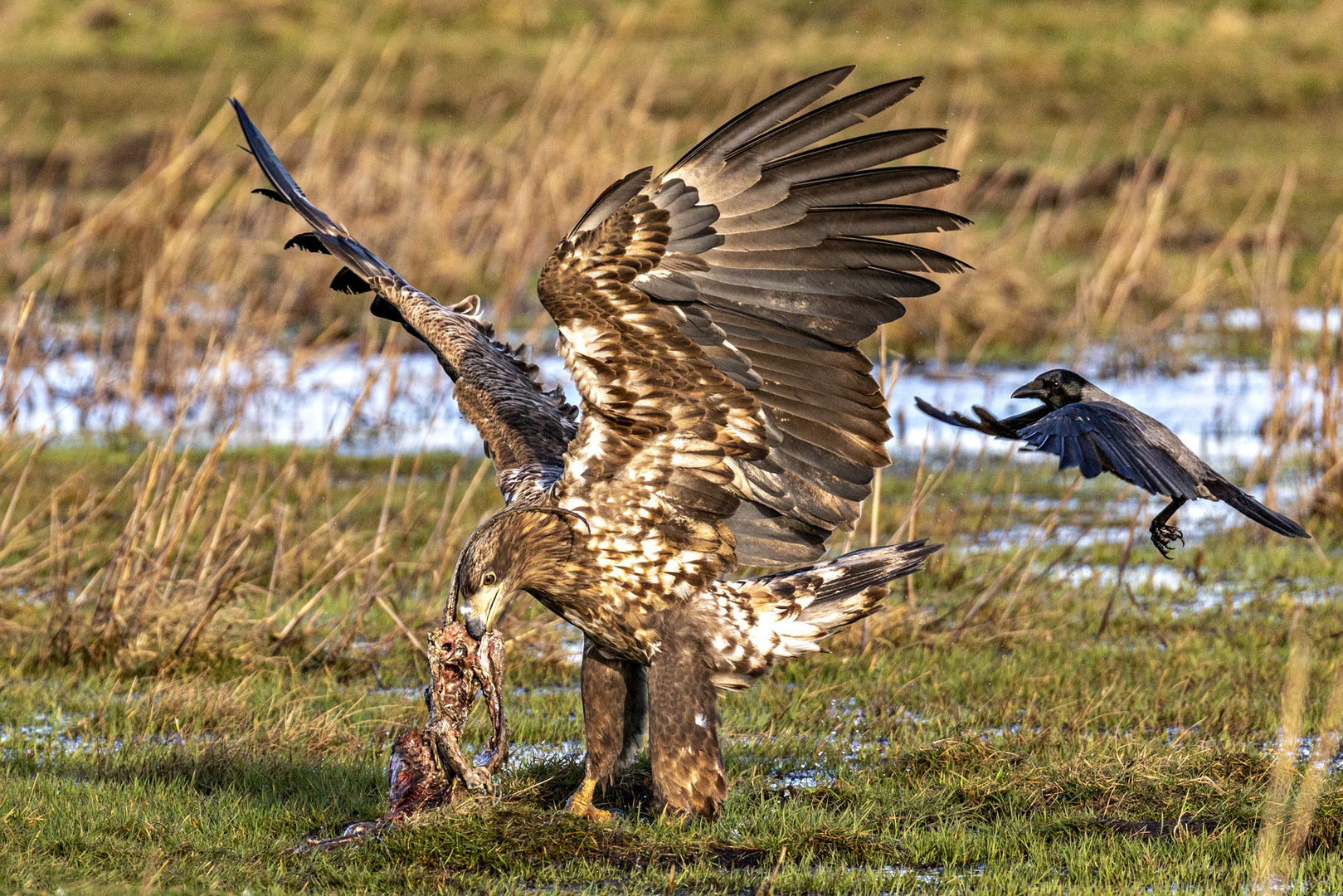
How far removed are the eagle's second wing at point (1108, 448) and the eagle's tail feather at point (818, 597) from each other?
875 millimetres

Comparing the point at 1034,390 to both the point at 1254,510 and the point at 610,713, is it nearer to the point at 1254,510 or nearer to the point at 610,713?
the point at 1254,510

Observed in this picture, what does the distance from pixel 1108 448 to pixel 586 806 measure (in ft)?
6.06

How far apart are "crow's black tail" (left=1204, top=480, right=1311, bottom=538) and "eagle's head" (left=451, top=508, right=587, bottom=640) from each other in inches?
69.0

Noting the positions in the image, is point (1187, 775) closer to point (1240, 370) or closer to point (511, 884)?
point (511, 884)

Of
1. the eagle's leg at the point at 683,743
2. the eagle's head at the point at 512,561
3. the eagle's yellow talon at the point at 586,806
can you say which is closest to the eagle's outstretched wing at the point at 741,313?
the eagle's head at the point at 512,561

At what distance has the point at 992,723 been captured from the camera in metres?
6.02

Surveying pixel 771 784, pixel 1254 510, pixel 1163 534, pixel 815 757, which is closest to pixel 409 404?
pixel 815 757

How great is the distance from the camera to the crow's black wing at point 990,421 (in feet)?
13.8

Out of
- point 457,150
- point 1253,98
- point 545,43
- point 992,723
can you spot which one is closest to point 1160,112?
point 1253,98

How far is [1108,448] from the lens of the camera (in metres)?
4.05

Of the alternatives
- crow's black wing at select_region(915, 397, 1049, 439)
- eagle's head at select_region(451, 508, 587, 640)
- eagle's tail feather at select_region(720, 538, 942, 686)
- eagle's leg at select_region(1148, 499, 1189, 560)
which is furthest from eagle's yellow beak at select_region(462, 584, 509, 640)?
eagle's leg at select_region(1148, 499, 1189, 560)

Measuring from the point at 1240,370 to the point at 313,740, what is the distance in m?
10.2

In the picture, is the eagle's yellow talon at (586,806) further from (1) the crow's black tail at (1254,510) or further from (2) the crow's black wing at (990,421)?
(1) the crow's black tail at (1254,510)

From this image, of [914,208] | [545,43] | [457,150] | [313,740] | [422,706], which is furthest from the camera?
[545,43]
